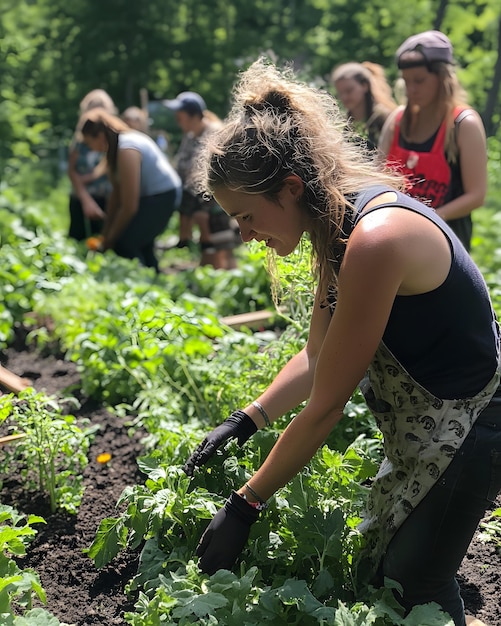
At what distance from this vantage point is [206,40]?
1883cm

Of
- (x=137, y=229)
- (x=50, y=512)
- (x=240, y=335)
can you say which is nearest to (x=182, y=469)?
(x=50, y=512)

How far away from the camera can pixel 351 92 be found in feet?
16.5

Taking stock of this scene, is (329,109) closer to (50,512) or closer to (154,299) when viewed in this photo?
(50,512)

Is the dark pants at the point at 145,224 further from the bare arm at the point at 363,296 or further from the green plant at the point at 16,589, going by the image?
the bare arm at the point at 363,296

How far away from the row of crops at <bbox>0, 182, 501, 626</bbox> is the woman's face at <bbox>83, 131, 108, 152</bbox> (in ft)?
3.53

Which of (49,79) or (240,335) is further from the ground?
(49,79)

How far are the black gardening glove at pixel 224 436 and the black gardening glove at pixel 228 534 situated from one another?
39 centimetres

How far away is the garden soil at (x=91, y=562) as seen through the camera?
2.44 m

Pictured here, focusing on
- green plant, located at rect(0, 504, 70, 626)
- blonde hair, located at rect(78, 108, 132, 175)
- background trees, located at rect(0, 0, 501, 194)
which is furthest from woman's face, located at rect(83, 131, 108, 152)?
background trees, located at rect(0, 0, 501, 194)

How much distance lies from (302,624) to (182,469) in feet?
2.16

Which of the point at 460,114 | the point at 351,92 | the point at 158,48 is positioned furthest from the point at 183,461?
the point at 158,48

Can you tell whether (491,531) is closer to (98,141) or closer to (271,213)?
(271,213)

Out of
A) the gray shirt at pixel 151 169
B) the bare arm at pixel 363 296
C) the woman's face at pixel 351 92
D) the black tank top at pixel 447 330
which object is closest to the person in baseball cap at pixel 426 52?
the woman's face at pixel 351 92

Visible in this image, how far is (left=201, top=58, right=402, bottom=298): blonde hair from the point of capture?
185 cm
